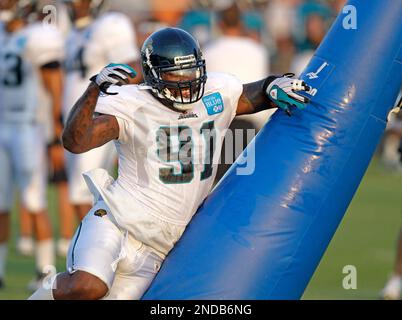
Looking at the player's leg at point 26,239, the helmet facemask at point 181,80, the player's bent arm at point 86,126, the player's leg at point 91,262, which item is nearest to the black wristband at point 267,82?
the helmet facemask at point 181,80

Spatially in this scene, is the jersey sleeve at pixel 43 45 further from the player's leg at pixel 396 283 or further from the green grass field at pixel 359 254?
the player's leg at pixel 396 283

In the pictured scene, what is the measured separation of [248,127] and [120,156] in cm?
240

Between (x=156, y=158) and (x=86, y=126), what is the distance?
1.31 feet

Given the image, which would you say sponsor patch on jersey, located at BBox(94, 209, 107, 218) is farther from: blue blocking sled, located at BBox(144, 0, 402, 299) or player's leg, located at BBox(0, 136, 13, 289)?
player's leg, located at BBox(0, 136, 13, 289)

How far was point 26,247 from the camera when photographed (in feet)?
27.4

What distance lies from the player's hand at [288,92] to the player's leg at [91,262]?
0.92 m

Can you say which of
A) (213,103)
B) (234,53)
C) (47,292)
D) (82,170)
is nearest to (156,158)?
(213,103)

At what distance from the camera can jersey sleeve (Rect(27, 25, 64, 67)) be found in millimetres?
7344

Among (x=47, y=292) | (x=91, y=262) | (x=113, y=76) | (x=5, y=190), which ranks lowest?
(x=5, y=190)

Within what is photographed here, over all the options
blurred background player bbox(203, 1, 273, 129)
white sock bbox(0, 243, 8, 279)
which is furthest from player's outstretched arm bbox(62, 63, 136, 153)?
blurred background player bbox(203, 1, 273, 129)

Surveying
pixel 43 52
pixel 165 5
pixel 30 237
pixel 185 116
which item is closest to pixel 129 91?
pixel 185 116

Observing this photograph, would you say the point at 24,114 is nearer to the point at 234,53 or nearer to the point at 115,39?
the point at 115,39
